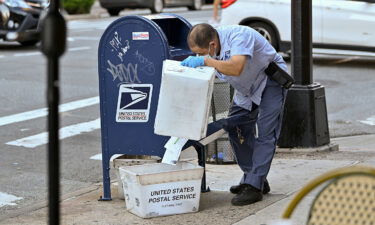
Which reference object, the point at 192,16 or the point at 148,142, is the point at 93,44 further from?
the point at 148,142

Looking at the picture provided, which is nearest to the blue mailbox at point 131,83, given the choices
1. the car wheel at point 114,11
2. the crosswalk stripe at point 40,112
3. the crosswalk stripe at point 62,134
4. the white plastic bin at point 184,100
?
the white plastic bin at point 184,100

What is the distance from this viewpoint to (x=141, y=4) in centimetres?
2675

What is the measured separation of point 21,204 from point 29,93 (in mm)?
5552

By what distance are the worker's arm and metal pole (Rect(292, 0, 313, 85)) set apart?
2502mm

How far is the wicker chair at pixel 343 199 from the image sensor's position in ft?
9.63

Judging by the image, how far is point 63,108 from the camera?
11.2 metres

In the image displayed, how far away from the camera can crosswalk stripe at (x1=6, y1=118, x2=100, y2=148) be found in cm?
914

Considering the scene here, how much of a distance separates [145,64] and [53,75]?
3.16 meters

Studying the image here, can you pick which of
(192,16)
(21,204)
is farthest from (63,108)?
(192,16)

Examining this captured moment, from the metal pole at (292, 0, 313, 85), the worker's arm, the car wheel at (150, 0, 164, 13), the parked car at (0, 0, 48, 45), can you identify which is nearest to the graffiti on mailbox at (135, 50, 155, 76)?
the worker's arm

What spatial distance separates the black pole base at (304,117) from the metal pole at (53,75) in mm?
5069

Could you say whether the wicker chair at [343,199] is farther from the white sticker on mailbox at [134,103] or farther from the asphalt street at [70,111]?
the asphalt street at [70,111]

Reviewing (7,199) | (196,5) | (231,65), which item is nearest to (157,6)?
(196,5)

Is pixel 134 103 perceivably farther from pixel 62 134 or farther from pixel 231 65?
pixel 62 134
